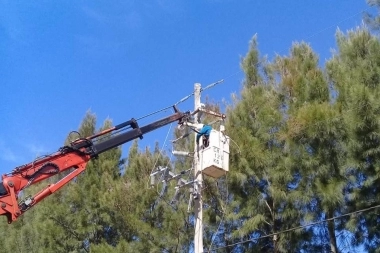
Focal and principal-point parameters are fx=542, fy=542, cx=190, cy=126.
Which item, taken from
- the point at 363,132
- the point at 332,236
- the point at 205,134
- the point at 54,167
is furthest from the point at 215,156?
the point at 332,236

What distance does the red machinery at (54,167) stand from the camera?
7.00 meters

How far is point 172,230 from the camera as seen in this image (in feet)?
40.2

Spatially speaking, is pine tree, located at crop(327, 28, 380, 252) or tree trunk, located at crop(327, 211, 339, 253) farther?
tree trunk, located at crop(327, 211, 339, 253)

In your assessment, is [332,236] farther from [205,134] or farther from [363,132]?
[205,134]

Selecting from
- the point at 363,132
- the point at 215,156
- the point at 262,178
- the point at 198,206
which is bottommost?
the point at 198,206

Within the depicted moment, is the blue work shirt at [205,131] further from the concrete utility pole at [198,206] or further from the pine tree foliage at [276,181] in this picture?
the pine tree foliage at [276,181]

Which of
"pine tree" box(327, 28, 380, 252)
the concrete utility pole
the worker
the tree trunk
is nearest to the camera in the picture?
the concrete utility pole

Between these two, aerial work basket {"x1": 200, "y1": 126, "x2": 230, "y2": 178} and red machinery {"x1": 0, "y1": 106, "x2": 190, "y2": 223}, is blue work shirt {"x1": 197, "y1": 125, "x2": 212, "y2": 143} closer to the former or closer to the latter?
aerial work basket {"x1": 200, "y1": 126, "x2": 230, "y2": 178}

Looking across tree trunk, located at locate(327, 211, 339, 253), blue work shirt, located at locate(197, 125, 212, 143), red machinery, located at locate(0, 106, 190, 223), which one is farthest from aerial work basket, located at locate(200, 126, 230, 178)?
tree trunk, located at locate(327, 211, 339, 253)

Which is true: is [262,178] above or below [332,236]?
above

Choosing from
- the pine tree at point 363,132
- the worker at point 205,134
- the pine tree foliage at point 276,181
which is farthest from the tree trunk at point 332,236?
the worker at point 205,134

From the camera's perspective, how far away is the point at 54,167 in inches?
301

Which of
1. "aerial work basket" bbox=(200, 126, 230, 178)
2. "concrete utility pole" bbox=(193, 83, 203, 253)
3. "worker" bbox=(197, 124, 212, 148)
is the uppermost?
"worker" bbox=(197, 124, 212, 148)

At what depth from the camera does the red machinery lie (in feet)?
23.0
